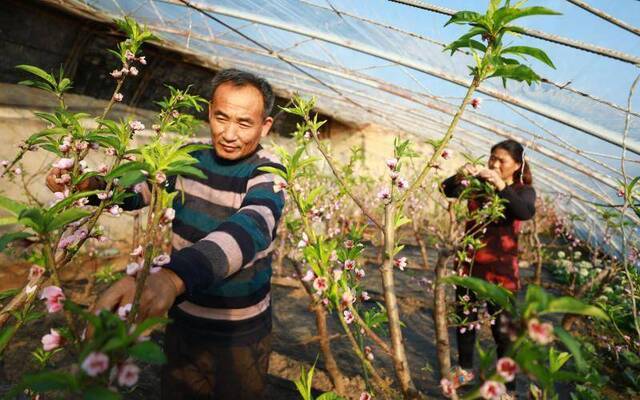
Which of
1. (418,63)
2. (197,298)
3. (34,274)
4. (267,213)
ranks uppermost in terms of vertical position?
(418,63)

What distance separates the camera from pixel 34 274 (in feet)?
3.26

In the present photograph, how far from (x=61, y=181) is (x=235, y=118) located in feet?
2.51

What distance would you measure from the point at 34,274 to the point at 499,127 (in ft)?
26.0

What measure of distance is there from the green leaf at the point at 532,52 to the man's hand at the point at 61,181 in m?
1.52

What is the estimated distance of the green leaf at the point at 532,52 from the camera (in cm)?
104

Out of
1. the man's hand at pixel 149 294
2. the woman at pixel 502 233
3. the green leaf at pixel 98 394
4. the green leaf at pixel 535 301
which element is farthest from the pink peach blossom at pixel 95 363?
the woman at pixel 502 233

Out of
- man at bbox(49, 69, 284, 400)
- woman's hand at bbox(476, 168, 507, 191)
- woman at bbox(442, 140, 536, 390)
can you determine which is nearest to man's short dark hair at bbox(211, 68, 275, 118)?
man at bbox(49, 69, 284, 400)

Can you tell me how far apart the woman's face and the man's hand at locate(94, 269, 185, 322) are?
3.03 meters

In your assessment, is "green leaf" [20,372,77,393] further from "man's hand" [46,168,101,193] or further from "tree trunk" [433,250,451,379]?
"tree trunk" [433,250,451,379]

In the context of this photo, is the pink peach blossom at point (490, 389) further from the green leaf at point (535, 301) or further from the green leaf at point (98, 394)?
the green leaf at point (98, 394)

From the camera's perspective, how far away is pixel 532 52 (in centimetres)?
105

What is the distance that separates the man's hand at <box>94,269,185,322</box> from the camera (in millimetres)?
757

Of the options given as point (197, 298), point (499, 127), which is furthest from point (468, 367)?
point (499, 127)

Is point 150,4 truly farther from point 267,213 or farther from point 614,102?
point 614,102
